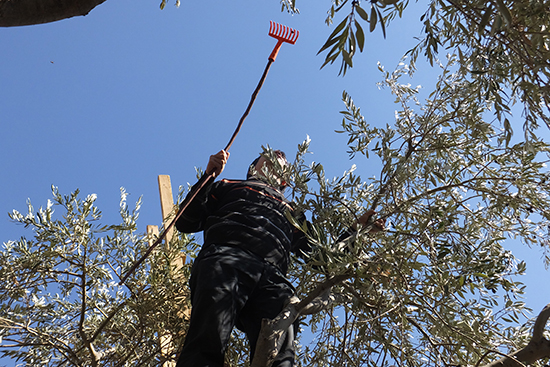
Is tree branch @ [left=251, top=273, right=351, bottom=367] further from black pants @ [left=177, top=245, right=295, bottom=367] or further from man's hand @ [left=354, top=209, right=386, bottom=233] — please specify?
man's hand @ [left=354, top=209, right=386, bottom=233]

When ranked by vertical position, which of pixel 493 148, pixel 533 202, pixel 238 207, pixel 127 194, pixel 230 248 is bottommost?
pixel 533 202

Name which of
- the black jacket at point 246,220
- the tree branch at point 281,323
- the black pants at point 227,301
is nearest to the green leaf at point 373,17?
the tree branch at point 281,323

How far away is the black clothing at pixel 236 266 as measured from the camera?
203 cm

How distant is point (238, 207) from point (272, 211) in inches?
7.9

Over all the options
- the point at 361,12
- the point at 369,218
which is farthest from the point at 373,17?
the point at 369,218

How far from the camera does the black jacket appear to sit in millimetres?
2457

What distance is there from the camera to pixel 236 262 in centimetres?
227

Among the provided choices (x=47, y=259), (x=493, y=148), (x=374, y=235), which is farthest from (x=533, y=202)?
(x=47, y=259)

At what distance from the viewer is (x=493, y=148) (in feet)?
8.62

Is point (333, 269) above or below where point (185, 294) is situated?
below

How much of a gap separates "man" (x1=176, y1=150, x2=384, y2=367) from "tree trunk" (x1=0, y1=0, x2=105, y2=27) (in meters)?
1.03

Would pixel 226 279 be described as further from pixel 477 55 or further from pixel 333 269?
pixel 477 55

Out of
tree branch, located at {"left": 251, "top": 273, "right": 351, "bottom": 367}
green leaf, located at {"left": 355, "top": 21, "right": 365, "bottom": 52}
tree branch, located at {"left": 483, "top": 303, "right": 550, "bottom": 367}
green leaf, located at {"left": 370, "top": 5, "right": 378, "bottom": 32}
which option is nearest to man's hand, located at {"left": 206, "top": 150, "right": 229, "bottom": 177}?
tree branch, located at {"left": 251, "top": 273, "right": 351, "bottom": 367}

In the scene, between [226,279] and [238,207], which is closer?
[226,279]
